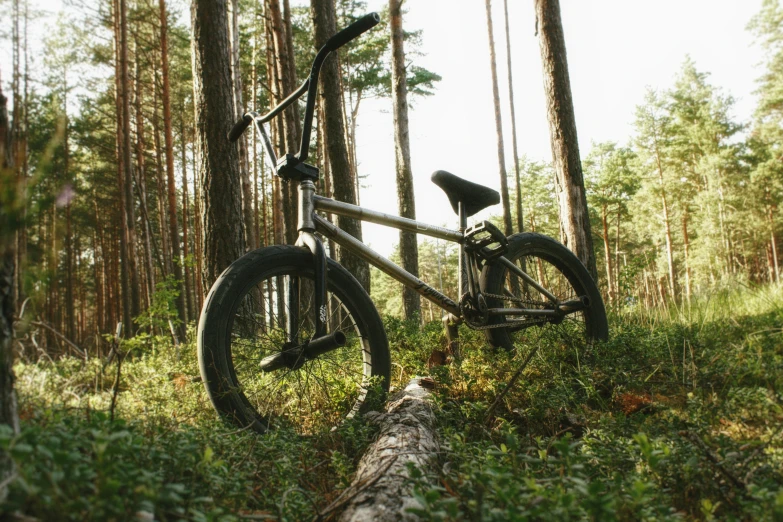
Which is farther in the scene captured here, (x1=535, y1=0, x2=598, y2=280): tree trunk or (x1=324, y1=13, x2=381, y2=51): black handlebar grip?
(x1=535, y1=0, x2=598, y2=280): tree trunk

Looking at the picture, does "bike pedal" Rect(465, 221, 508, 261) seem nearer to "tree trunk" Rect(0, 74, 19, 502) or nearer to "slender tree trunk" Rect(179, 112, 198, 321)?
"tree trunk" Rect(0, 74, 19, 502)

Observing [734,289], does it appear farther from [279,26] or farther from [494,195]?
[279,26]

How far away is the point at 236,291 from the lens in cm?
233

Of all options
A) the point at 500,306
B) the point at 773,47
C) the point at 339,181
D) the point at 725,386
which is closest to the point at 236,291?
the point at 500,306

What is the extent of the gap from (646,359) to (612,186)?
2971cm

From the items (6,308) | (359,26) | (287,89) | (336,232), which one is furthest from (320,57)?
(287,89)

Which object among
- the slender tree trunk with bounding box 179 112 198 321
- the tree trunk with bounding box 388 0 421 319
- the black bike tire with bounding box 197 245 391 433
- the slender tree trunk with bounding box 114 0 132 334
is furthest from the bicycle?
the slender tree trunk with bounding box 179 112 198 321

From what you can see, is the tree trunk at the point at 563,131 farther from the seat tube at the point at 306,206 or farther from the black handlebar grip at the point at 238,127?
the black handlebar grip at the point at 238,127

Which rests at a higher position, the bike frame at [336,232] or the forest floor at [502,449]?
the bike frame at [336,232]

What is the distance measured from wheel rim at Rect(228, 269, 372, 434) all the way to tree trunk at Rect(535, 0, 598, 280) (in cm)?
342

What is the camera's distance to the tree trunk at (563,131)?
5379mm

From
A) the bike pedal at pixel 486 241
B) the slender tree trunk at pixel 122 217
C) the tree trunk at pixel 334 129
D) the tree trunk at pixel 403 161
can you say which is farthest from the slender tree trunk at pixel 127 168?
the bike pedal at pixel 486 241

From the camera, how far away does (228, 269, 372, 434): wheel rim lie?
254cm

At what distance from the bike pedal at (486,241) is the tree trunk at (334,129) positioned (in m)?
3.88
